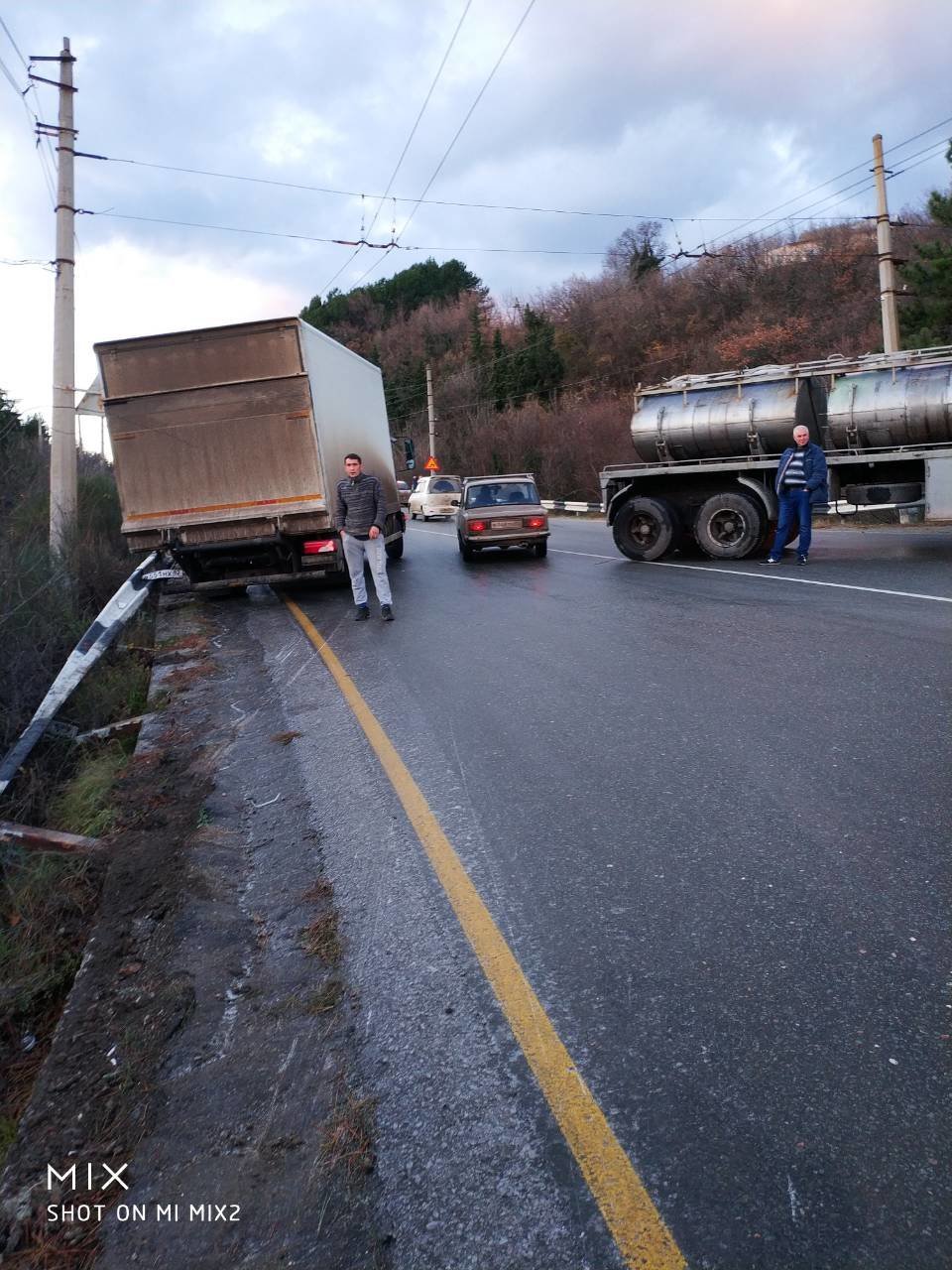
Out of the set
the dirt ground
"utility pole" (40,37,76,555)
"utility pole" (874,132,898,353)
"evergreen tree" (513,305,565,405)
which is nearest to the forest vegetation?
"evergreen tree" (513,305,565,405)

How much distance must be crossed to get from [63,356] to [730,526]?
10.1 metres

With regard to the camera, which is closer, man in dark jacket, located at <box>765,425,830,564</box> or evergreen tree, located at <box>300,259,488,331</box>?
man in dark jacket, located at <box>765,425,830,564</box>

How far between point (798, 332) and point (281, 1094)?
161ft

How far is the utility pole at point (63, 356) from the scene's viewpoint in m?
13.5

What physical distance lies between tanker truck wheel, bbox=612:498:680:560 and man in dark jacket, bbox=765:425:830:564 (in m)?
2.11

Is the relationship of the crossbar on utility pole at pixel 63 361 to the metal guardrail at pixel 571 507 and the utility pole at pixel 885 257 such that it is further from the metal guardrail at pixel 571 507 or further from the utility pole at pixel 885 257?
the metal guardrail at pixel 571 507

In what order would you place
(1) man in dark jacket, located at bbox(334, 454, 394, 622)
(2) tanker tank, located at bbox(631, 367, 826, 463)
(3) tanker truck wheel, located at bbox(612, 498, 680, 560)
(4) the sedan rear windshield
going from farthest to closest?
(4) the sedan rear windshield < (3) tanker truck wheel, located at bbox(612, 498, 680, 560) < (2) tanker tank, located at bbox(631, 367, 826, 463) < (1) man in dark jacket, located at bbox(334, 454, 394, 622)

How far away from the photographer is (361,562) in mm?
11258

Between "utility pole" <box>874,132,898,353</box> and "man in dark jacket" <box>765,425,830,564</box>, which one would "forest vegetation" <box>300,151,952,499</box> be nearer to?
"utility pole" <box>874,132,898,353</box>

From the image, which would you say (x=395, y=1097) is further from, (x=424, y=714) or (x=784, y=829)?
(x=424, y=714)

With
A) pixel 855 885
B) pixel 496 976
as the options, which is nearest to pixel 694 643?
pixel 855 885

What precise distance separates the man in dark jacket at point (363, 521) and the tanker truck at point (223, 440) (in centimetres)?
179

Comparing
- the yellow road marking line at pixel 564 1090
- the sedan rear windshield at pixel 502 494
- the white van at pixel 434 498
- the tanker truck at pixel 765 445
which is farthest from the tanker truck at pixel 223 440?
the white van at pixel 434 498

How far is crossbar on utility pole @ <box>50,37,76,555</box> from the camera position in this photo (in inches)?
530
